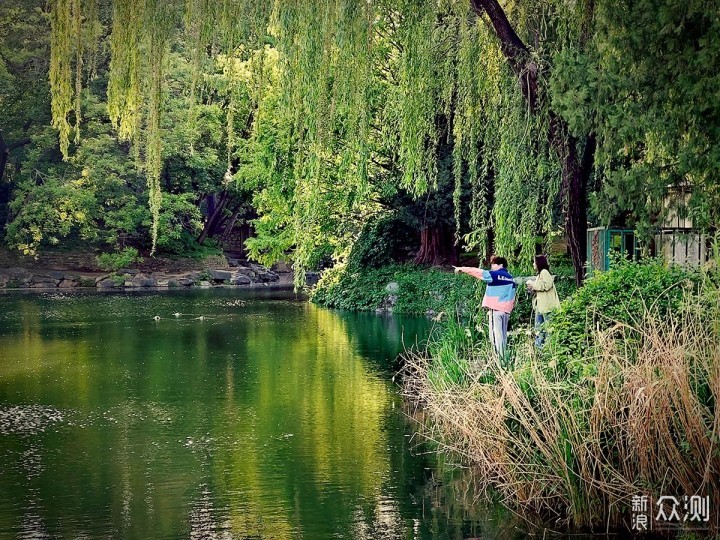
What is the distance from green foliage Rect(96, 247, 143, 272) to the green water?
2215cm

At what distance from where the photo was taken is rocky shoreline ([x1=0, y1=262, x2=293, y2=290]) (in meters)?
44.6

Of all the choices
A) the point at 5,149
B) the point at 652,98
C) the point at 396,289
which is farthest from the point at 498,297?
the point at 5,149

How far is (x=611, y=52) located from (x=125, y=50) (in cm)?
528

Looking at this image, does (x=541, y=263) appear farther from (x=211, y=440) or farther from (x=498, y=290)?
(x=211, y=440)

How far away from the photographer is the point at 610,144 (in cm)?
1296

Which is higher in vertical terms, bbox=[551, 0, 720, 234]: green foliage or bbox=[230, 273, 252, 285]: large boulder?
bbox=[551, 0, 720, 234]: green foliage

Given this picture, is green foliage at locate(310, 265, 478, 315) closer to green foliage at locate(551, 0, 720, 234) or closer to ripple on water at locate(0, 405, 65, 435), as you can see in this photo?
green foliage at locate(551, 0, 720, 234)

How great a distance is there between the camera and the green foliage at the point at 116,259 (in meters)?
46.0

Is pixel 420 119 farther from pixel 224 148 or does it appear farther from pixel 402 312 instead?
pixel 224 148

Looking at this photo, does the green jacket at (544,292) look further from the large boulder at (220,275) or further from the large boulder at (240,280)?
the large boulder at (220,275)

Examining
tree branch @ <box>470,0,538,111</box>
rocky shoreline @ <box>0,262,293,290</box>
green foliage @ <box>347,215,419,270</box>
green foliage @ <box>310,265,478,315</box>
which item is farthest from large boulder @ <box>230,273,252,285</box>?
tree branch @ <box>470,0,538,111</box>

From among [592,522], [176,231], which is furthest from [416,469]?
[176,231]

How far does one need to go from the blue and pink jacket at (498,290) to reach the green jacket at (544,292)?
0.93ft

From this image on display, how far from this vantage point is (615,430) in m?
8.04
